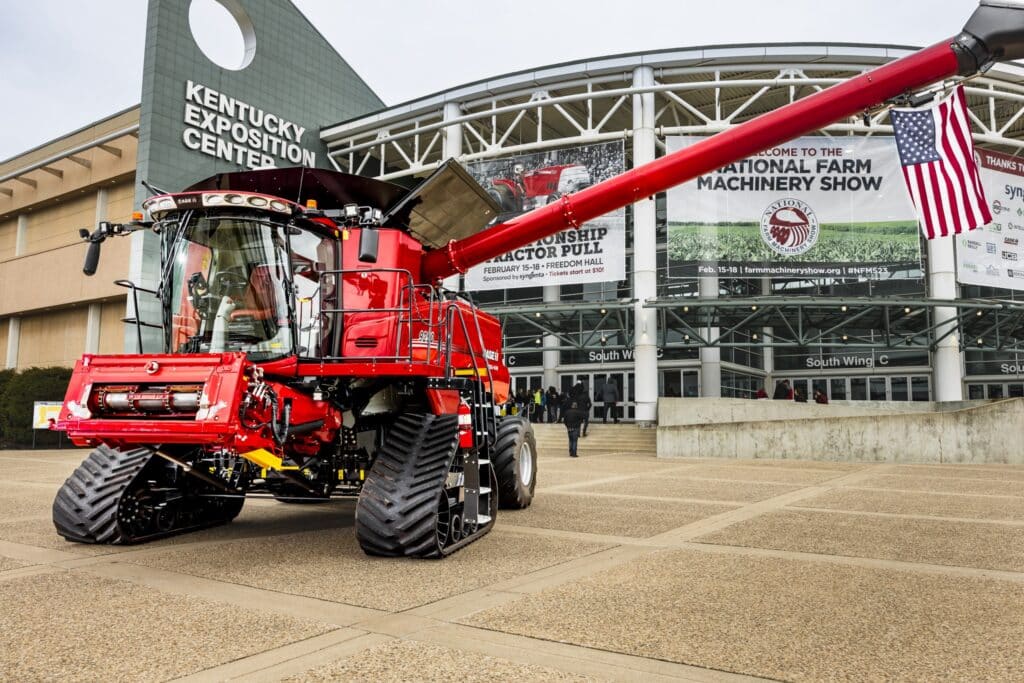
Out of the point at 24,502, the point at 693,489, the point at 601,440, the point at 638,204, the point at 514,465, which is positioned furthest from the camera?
the point at 638,204

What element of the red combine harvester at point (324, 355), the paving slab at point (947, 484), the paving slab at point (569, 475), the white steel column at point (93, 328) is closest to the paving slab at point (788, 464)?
the paving slab at point (947, 484)

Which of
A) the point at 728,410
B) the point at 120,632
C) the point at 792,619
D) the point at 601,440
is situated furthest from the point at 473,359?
the point at 728,410

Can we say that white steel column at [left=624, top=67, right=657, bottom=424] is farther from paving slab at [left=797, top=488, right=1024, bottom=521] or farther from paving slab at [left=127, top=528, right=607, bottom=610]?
paving slab at [left=127, top=528, right=607, bottom=610]

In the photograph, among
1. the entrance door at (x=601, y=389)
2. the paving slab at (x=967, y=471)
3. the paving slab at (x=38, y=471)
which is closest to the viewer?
the paving slab at (x=38, y=471)

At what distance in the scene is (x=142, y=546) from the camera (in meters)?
6.86

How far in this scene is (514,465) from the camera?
9.48 metres

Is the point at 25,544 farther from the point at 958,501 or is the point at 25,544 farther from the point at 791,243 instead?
the point at 791,243

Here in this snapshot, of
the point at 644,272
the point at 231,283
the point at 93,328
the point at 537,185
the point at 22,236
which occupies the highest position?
the point at 22,236

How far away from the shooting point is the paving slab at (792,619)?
12.3 feet

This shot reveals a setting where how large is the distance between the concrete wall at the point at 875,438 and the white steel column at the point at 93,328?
25128mm

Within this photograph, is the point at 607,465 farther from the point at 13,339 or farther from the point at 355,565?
the point at 13,339

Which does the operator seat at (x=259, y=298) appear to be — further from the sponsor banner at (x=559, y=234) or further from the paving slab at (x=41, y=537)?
the sponsor banner at (x=559, y=234)

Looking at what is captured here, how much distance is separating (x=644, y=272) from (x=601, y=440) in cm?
676

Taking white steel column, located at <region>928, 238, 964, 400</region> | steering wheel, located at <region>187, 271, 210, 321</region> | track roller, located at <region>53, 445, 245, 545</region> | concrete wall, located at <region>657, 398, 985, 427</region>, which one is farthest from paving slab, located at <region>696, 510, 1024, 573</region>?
white steel column, located at <region>928, 238, 964, 400</region>
